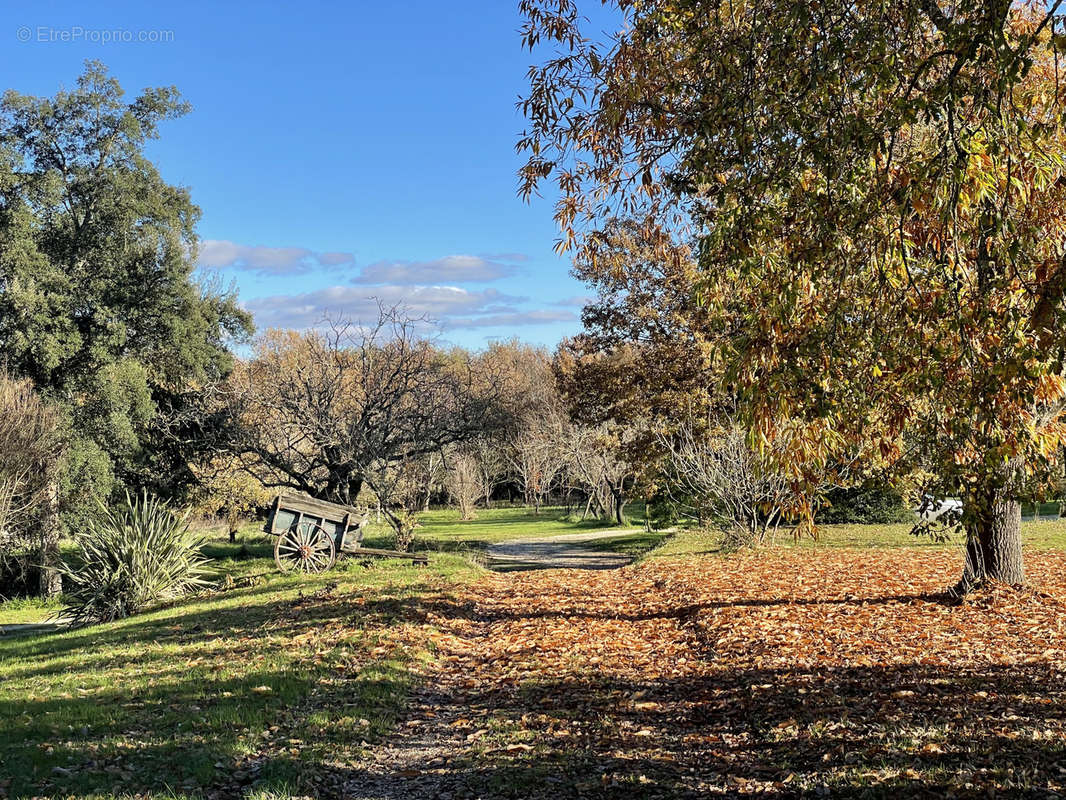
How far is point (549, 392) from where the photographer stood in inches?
1852

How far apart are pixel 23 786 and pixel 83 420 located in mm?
22627

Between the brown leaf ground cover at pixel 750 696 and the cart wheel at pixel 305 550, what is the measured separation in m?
5.80

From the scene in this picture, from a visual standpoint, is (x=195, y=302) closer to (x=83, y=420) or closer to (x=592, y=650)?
(x=83, y=420)

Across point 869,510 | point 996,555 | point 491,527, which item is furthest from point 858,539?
point 491,527

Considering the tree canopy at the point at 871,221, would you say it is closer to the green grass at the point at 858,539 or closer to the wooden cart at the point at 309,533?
the green grass at the point at 858,539

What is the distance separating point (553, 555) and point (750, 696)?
1445 cm

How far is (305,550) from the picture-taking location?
16.1 meters

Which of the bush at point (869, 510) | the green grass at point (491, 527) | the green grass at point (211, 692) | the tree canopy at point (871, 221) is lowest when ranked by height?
the green grass at point (491, 527)

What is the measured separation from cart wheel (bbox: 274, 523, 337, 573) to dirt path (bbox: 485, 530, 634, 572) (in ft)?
11.6

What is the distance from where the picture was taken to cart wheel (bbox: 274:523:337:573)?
16.1m

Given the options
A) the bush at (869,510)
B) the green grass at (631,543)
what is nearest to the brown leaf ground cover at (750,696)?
the green grass at (631,543)

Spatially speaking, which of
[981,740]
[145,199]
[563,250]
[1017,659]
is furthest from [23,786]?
[145,199]

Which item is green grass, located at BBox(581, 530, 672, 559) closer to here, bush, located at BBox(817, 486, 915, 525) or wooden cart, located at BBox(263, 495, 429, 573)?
bush, located at BBox(817, 486, 915, 525)

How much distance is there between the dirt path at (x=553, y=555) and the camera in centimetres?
1769
